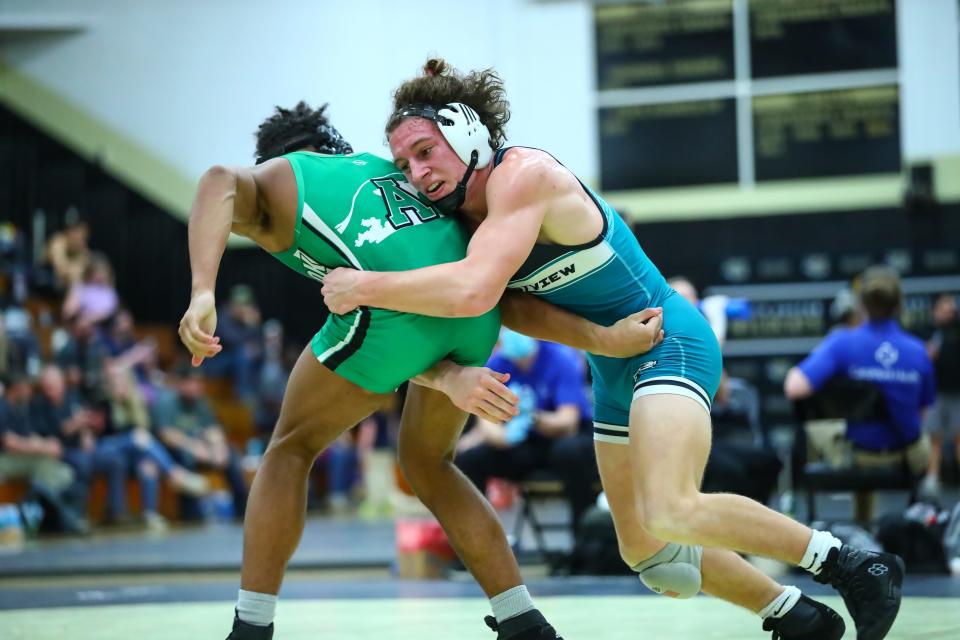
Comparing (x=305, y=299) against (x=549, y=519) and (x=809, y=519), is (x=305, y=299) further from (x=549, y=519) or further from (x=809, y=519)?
(x=809, y=519)

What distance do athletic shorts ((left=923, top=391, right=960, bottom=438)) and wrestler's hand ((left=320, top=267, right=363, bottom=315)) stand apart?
383 inches

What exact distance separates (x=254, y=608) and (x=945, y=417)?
9937 mm

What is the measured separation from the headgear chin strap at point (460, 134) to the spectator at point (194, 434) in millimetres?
8395

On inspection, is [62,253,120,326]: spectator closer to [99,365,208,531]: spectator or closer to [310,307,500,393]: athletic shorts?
[99,365,208,531]: spectator

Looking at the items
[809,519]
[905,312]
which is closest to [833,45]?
[905,312]

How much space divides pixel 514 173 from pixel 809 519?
3727 millimetres

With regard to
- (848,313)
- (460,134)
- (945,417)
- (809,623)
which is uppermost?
(460,134)

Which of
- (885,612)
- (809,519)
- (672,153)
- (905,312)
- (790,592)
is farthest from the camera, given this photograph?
(672,153)

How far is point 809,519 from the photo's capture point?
239 inches

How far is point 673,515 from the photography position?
9.21 ft

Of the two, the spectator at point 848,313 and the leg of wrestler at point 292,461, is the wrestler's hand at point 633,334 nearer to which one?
the leg of wrestler at point 292,461

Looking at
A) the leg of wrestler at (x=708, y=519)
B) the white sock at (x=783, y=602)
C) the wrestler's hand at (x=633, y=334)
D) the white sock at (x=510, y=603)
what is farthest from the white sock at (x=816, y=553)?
the white sock at (x=510, y=603)

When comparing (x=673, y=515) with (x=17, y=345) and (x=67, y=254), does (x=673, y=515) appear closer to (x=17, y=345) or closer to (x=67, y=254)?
(x=17, y=345)

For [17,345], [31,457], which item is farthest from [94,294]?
[31,457]
